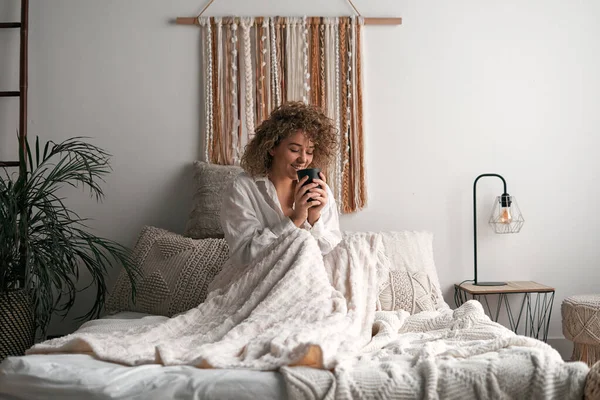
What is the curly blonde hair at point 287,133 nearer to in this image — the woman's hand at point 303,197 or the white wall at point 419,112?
the woman's hand at point 303,197

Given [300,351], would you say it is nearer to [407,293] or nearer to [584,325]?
[407,293]

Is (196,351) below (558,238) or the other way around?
below


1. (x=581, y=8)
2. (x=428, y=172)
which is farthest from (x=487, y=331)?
(x=581, y=8)

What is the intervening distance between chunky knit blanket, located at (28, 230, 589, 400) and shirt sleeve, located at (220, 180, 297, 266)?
8 cm

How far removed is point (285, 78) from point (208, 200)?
758 millimetres

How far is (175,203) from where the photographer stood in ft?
11.0

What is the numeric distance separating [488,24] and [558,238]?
1181 mm

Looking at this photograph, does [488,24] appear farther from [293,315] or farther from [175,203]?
[293,315]

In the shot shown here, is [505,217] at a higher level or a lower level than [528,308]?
higher

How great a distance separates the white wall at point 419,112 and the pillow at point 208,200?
0.66ft

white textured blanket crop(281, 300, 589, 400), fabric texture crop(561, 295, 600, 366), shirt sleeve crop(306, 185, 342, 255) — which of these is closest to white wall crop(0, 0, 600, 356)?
fabric texture crop(561, 295, 600, 366)

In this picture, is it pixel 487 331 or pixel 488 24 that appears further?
pixel 488 24

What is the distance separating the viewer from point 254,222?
2500mm

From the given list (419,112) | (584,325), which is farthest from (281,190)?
(584,325)
